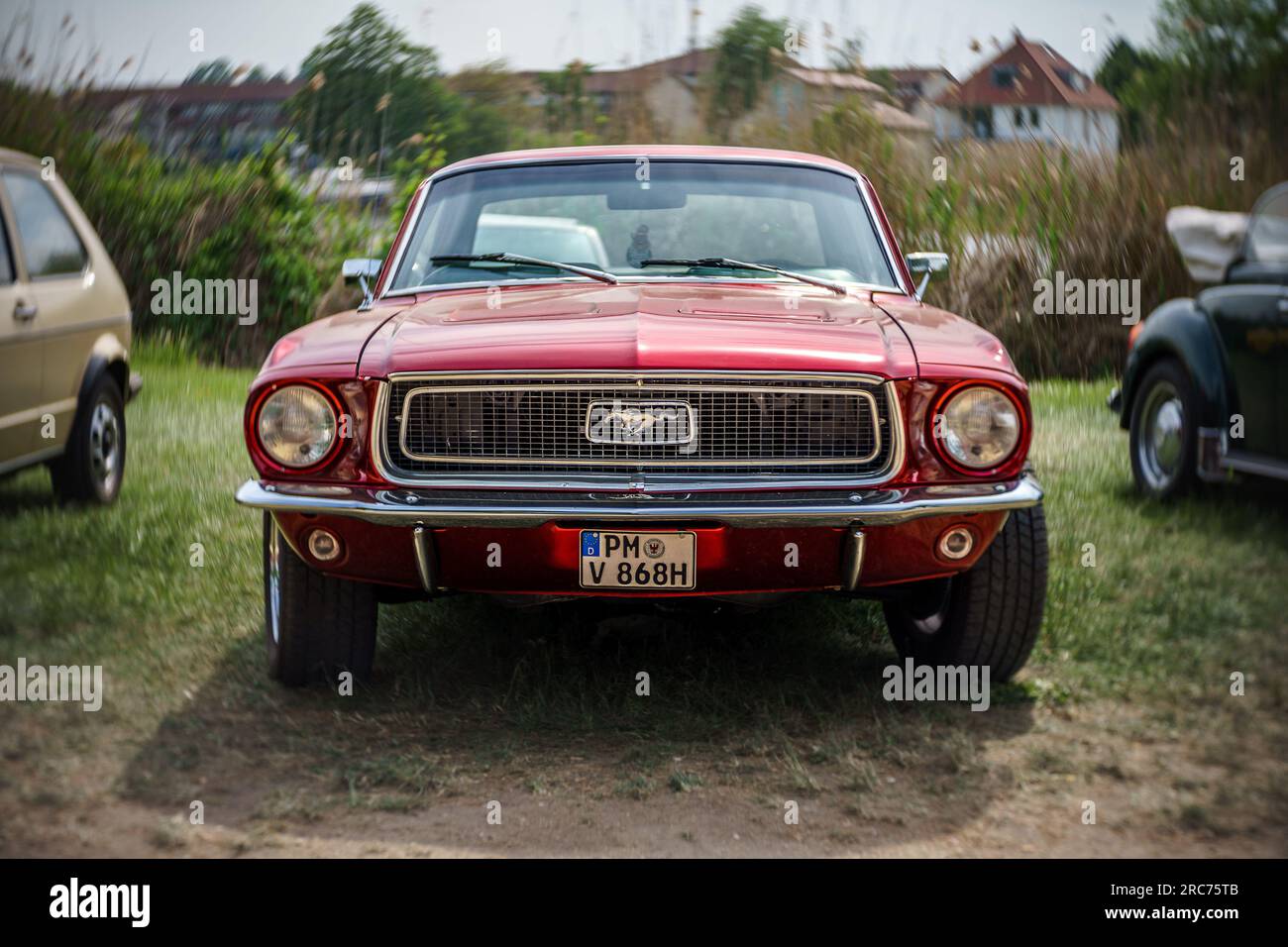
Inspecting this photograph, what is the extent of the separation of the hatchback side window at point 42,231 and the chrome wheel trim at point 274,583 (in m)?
2.47

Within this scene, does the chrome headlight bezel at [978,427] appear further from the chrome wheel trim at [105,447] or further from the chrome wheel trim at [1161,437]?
the chrome wheel trim at [105,447]

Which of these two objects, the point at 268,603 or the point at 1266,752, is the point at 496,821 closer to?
the point at 268,603

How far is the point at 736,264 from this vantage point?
14.4 feet

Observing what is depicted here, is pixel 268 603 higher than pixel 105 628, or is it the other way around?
pixel 268 603

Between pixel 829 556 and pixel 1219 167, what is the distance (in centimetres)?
→ 897

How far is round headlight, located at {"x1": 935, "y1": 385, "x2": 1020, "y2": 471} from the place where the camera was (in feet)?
11.3

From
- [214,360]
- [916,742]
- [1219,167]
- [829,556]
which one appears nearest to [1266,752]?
[916,742]

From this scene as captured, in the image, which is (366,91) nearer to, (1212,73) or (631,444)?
(1212,73)

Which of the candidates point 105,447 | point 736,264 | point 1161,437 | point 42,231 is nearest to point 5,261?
point 42,231

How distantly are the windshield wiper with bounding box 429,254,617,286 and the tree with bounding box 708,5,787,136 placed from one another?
9267mm

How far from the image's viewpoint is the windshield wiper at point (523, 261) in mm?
4293

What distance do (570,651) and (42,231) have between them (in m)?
3.16

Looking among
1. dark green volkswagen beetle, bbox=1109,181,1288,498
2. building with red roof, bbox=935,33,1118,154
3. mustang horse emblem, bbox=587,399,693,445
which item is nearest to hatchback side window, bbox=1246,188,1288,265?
dark green volkswagen beetle, bbox=1109,181,1288,498
